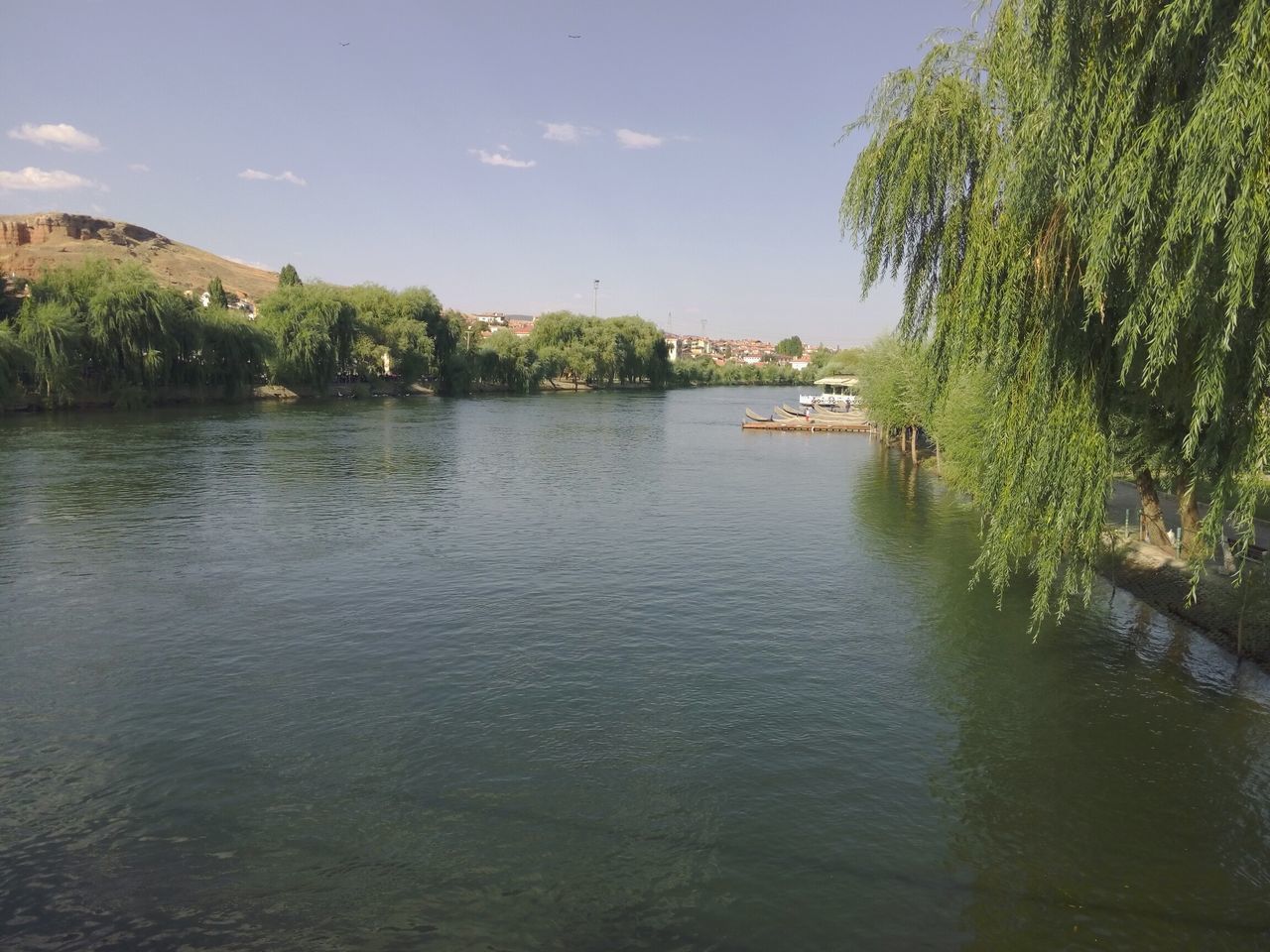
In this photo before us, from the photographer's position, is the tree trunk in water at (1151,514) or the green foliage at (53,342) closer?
the tree trunk in water at (1151,514)

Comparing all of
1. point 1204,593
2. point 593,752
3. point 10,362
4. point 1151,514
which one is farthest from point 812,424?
point 593,752

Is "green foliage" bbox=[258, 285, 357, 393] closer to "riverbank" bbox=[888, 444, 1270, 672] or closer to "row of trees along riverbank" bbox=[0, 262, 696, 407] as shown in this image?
"row of trees along riverbank" bbox=[0, 262, 696, 407]

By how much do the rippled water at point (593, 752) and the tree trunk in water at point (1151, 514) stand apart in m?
2.23

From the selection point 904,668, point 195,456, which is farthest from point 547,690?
point 195,456

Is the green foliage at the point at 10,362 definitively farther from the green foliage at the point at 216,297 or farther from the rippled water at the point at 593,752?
the rippled water at the point at 593,752

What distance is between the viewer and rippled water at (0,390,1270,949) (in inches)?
391

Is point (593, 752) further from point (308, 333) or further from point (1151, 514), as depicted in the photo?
point (308, 333)

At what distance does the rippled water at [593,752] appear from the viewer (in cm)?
994

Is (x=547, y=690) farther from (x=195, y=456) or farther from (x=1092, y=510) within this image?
(x=195, y=456)

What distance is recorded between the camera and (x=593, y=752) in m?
13.6

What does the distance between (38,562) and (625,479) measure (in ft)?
84.5

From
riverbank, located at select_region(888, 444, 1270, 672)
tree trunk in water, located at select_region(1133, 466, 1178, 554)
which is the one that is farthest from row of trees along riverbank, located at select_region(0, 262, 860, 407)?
tree trunk in water, located at select_region(1133, 466, 1178, 554)

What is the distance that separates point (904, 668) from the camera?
17.7m

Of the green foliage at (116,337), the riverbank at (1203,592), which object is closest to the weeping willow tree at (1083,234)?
the riverbank at (1203,592)
